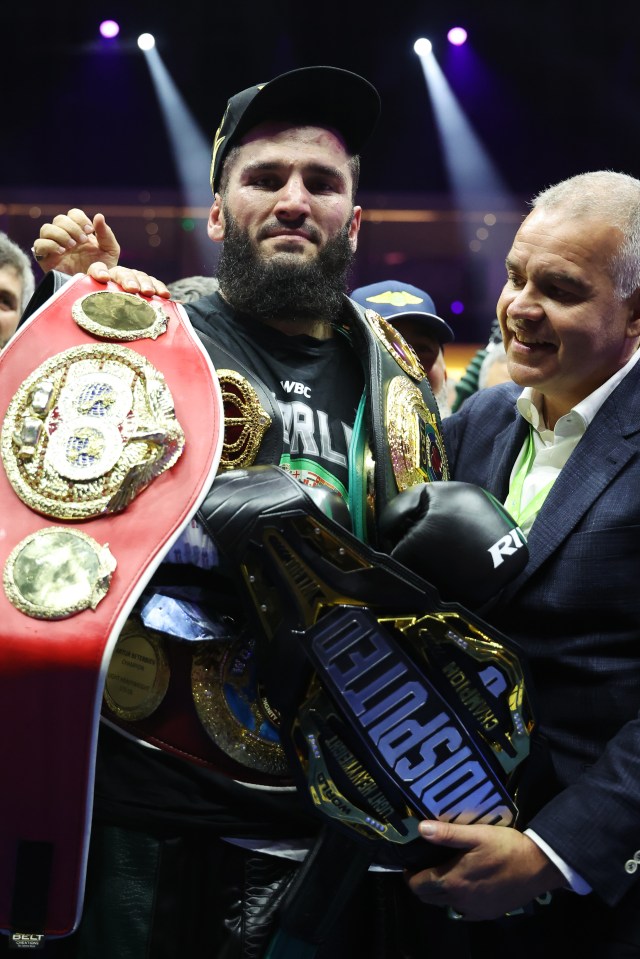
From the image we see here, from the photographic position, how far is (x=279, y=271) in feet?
5.40

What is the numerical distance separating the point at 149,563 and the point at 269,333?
2.03 ft

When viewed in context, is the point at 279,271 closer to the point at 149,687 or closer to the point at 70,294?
the point at 70,294

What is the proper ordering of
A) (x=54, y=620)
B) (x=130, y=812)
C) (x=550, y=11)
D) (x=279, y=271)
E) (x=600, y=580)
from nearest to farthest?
1. (x=54, y=620)
2. (x=130, y=812)
3. (x=600, y=580)
4. (x=279, y=271)
5. (x=550, y=11)

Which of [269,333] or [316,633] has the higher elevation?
[269,333]

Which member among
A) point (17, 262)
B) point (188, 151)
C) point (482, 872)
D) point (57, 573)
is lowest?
point (482, 872)

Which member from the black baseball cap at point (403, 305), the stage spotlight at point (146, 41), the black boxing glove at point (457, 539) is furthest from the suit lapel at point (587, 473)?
the stage spotlight at point (146, 41)

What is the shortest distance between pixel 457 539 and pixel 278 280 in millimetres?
632

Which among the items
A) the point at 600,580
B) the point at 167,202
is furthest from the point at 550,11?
the point at 600,580

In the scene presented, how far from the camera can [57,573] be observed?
47.5 inches

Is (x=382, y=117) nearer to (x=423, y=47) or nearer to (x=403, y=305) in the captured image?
(x=423, y=47)

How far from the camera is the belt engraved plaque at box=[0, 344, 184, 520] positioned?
1264 millimetres

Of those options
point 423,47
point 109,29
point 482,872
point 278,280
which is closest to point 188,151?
point 109,29

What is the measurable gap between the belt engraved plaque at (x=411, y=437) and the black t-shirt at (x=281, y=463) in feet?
0.27

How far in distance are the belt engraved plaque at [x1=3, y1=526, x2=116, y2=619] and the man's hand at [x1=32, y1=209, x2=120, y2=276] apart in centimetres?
64
